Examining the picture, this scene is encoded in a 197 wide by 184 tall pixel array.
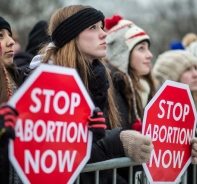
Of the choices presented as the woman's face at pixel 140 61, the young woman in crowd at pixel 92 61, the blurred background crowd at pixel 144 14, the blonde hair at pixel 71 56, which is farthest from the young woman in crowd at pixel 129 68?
the blurred background crowd at pixel 144 14

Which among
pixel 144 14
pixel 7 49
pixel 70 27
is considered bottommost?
pixel 144 14

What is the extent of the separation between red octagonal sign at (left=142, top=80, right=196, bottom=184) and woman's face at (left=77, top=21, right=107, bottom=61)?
55 cm

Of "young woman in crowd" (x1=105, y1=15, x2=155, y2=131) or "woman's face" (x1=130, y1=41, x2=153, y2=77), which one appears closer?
"young woman in crowd" (x1=105, y1=15, x2=155, y2=131)

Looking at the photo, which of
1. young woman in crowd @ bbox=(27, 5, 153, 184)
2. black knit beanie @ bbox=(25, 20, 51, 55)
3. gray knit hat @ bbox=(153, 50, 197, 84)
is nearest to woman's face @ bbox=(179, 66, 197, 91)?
gray knit hat @ bbox=(153, 50, 197, 84)

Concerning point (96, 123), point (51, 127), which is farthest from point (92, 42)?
point (51, 127)

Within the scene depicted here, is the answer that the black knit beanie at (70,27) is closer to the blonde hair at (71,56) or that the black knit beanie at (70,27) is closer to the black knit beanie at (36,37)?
the blonde hair at (71,56)

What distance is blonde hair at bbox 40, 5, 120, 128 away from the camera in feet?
13.6

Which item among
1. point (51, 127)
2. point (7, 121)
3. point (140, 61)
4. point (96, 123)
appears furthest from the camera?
point (140, 61)

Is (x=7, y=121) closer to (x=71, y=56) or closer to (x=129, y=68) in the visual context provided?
(x=71, y=56)

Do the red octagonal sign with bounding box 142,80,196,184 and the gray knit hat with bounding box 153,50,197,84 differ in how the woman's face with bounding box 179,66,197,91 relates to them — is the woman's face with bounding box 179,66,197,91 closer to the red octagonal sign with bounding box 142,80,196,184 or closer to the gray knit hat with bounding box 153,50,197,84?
the gray knit hat with bounding box 153,50,197,84

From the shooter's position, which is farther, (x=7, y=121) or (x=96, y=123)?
(x=96, y=123)

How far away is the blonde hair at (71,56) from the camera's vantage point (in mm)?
4133

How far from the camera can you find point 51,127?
330 centimetres

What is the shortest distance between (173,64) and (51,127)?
356 cm
